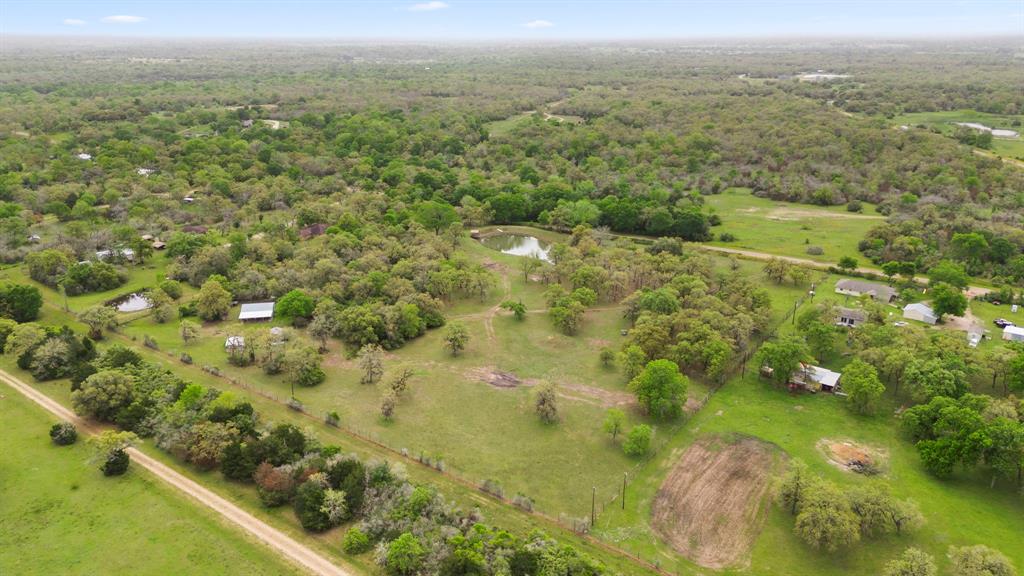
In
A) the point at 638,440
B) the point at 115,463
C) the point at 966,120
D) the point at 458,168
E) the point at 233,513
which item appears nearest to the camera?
the point at 233,513

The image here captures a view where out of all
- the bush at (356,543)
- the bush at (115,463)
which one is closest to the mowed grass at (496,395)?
the bush at (356,543)

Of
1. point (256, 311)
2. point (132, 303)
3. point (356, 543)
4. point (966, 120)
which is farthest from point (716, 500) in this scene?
point (966, 120)

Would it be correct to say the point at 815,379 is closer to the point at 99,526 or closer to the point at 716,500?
the point at 716,500

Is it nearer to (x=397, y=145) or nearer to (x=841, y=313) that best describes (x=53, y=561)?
(x=841, y=313)

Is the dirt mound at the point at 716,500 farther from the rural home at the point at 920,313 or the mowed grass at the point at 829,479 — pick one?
the rural home at the point at 920,313

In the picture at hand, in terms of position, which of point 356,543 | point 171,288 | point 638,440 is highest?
point 171,288

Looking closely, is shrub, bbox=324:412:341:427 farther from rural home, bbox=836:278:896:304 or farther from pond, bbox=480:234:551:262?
rural home, bbox=836:278:896:304

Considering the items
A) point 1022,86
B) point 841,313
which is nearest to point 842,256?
point 841,313
